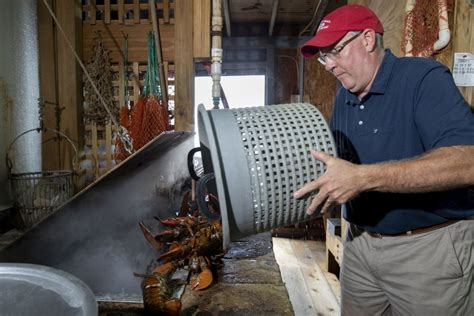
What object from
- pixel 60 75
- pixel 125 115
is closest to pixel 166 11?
pixel 125 115

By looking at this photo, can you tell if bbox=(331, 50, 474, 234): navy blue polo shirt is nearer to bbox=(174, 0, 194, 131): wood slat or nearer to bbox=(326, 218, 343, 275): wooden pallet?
bbox=(174, 0, 194, 131): wood slat

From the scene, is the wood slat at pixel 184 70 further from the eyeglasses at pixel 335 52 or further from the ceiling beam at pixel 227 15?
the eyeglasses at pixel 335 52

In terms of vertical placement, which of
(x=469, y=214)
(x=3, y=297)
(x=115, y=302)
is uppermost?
(x=469, y=214)

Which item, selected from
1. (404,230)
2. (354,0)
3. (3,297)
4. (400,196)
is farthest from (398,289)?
(354,0)

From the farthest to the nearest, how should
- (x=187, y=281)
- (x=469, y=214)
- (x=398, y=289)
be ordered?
(x=187, y=281)
(x=398, y=289)
(x=469, y=214)

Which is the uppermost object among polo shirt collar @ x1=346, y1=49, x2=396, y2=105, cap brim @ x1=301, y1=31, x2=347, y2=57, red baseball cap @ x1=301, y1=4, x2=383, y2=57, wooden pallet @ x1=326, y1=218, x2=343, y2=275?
red baseball cap @ x1=301, y1=4, x2=383, y2=57

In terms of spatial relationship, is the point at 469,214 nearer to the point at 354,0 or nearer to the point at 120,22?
the point at 354,0

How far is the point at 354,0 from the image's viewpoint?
→ 3.39 m

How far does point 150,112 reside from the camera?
12.5ft

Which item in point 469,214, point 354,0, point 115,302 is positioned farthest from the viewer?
point 354,0

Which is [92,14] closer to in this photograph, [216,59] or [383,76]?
[216,59]

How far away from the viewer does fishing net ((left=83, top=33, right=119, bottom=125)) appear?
4.09 m

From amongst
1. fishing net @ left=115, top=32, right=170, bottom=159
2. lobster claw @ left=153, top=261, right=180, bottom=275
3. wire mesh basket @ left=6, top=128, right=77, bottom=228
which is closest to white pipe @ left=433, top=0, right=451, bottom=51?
lobster claw @ left=153, top=261, right=180, bottom=275

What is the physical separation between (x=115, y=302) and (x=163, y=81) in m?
2.51
